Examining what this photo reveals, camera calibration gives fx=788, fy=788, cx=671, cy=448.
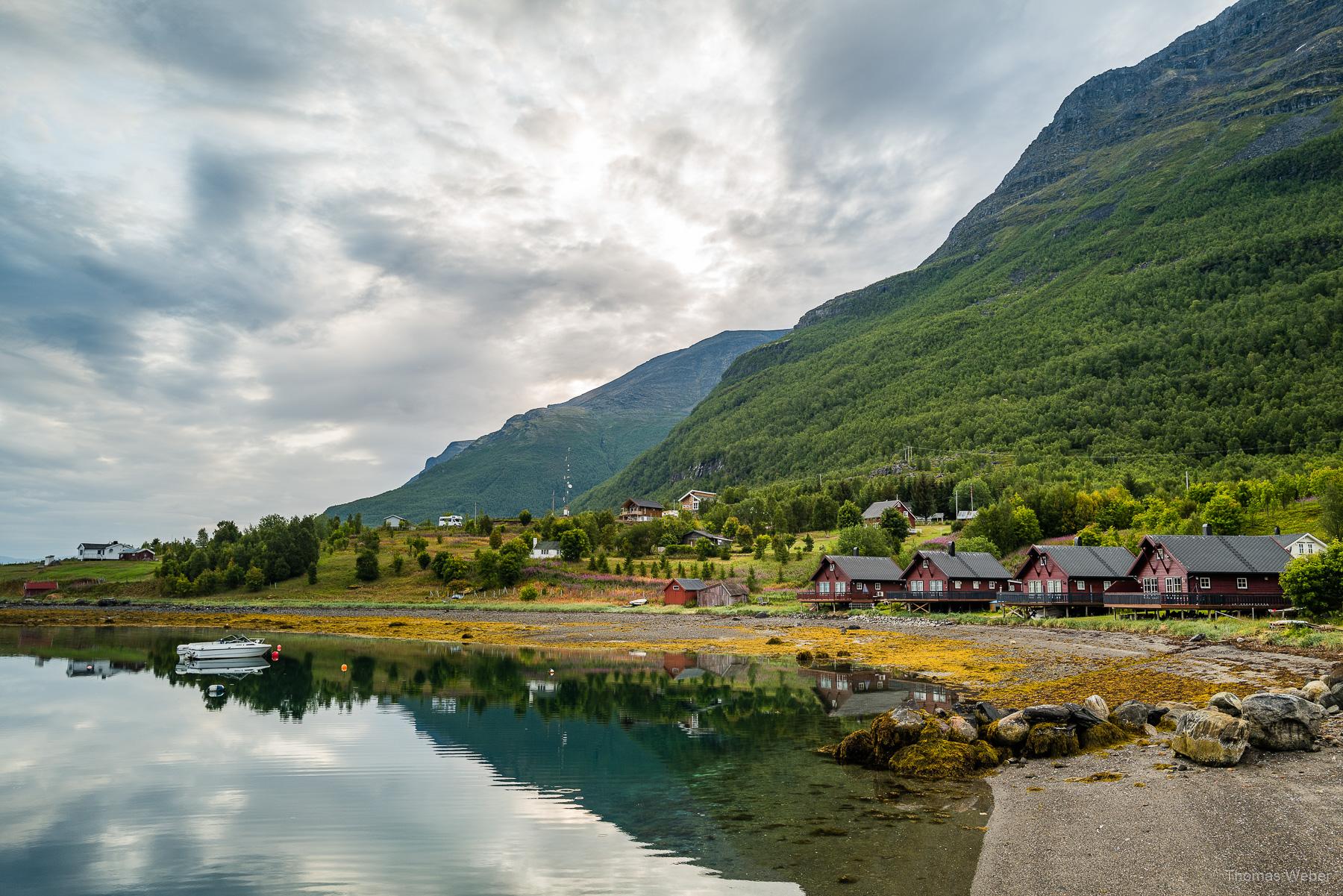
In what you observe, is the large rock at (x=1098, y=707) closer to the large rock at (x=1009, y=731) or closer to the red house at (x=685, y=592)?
the large rock at (x=1009, y=731)

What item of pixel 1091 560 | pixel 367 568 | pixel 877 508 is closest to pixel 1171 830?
pixel 1091 560

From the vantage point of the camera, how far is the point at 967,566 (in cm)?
7525

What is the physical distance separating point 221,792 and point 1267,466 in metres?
138

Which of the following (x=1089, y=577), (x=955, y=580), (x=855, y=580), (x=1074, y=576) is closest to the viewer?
(x=1074, y=576)

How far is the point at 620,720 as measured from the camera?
29500 mm

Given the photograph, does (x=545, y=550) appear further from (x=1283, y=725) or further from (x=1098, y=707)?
(x=1283, y=725)

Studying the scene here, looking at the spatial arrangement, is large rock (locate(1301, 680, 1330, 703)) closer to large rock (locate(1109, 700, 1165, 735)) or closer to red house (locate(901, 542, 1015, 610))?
large rock (locate(1109, 700, 1165, 735))

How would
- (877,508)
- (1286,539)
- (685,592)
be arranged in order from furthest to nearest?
(877,508), (685,592), (1286,539)

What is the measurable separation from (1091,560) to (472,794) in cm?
5965

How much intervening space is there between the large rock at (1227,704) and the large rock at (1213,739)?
1362 millimetres

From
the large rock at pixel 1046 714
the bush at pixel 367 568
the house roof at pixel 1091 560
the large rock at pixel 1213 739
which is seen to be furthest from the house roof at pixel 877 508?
the large rock at pixel 1213 739

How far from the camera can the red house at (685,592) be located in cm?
8681

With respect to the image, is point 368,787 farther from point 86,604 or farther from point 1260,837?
point 86,604

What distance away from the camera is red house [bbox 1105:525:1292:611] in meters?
54.5
